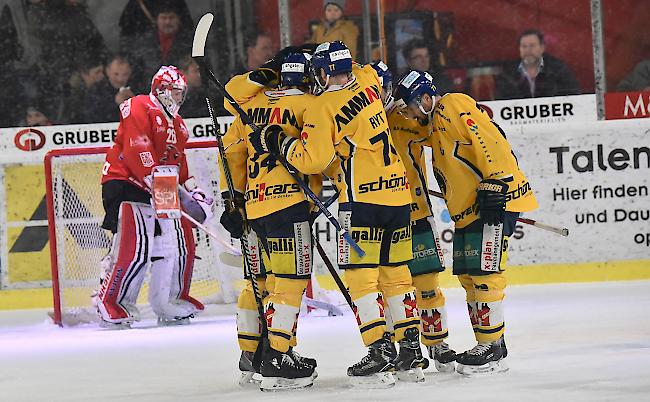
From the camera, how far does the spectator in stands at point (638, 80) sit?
9133 millimetres

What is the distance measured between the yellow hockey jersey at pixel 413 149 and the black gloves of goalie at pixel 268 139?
56 centimetres

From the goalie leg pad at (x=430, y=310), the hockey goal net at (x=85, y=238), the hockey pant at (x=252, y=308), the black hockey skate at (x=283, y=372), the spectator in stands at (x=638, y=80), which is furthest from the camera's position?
the spectator in stands at (x=638, y=80)

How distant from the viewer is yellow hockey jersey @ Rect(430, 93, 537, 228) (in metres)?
5.21

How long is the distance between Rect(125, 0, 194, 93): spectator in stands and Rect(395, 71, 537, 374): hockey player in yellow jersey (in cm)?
429

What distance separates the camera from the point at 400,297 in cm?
507

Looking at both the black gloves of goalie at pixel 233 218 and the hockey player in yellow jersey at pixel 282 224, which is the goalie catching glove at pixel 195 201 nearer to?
the black gloves of goalie at pixel 233 218

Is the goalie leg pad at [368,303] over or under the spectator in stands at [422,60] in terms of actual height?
under

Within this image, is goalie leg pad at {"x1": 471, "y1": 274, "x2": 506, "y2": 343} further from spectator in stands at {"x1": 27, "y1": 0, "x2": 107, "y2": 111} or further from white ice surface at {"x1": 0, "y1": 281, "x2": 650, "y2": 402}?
spectator in stands at {"x1": 27, "y1": 0, "x2": 107, "y2": 111}

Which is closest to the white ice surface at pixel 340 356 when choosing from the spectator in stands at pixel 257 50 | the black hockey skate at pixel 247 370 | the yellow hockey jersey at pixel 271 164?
the black hockey skate at pixel 247 370

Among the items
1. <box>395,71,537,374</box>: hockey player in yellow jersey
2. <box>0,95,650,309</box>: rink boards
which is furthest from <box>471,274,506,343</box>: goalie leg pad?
<box>0,95,650,309</box>: rink boards

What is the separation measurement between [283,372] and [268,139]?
82cm

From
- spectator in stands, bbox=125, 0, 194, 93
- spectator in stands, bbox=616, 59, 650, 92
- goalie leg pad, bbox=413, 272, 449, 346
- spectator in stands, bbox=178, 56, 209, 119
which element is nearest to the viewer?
goalie leg pad, bbox=413, 272, 449, 346

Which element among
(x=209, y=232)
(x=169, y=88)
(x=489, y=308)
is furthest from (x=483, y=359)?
(x=169, y=88)

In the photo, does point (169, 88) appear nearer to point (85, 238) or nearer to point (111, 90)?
point (85, 238)
